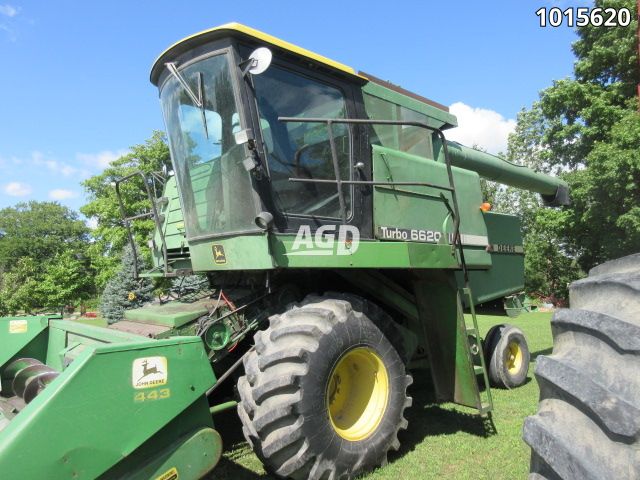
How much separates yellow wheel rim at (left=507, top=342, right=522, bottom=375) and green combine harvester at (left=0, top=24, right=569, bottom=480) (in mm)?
1608

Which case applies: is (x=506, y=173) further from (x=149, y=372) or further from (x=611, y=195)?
(x=611, y=195)

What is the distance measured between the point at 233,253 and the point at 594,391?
3008 millimetres

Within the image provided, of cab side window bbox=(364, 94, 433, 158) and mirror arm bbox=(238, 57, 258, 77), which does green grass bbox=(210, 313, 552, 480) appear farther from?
mirror arm bbox=(238, 57, 258, 77)

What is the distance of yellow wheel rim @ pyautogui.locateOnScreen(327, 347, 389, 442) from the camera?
404cm

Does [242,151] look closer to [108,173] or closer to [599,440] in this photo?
[599,440]

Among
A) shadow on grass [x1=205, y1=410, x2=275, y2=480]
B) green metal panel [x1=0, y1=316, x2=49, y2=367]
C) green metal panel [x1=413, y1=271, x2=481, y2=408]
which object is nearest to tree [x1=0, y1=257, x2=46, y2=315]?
green metal panel [x1=0, y1=316, x2=49, y2=367]

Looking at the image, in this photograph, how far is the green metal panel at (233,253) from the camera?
389cm

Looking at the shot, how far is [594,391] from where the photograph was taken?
1628 millimetres

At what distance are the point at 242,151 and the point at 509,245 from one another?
4.64m

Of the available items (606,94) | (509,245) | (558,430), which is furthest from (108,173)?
(558,430)

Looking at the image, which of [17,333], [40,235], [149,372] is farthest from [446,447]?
[40,235]

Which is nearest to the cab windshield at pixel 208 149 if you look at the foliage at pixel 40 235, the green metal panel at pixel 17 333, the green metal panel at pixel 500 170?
the green metal panel at pixel 17 333

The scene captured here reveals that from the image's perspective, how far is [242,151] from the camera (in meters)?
4.00

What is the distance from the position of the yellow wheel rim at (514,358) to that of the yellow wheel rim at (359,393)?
3249mm
